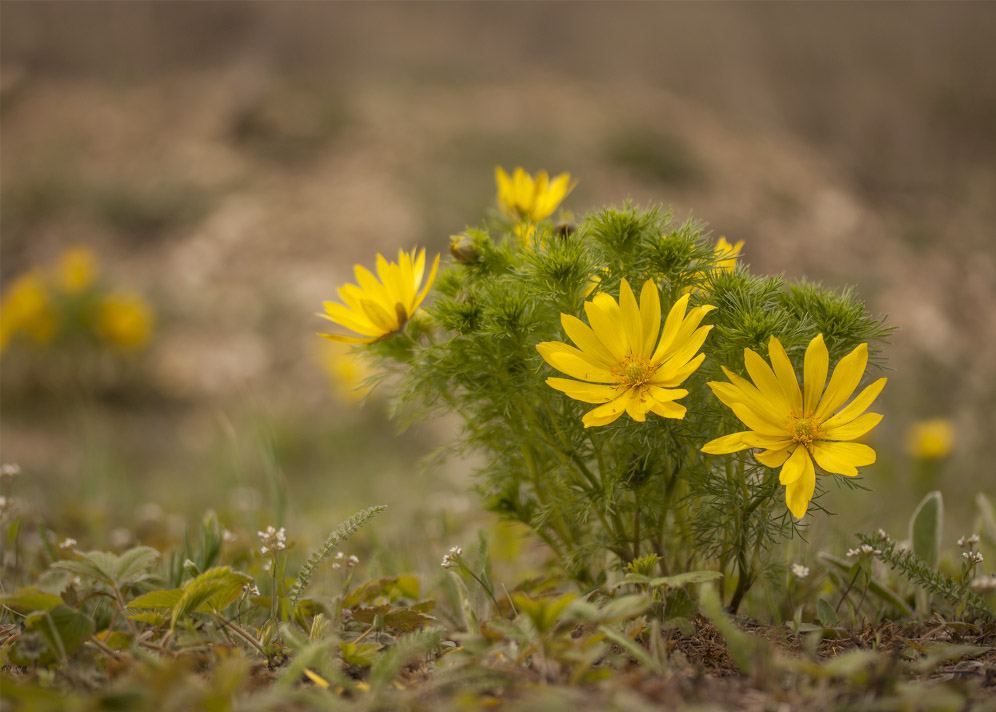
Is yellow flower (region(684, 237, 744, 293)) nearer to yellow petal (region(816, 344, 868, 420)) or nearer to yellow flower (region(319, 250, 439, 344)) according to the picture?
yellow petal (region(816, 344, 868, 420))

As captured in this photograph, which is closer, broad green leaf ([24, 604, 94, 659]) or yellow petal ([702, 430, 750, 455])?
yellow petal ([702, 430, 750, 455])

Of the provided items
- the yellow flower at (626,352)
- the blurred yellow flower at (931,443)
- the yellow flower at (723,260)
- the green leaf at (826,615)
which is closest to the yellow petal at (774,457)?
the yellow flower at (626,352)

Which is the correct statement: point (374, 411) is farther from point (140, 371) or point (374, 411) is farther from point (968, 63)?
point (968, 63)

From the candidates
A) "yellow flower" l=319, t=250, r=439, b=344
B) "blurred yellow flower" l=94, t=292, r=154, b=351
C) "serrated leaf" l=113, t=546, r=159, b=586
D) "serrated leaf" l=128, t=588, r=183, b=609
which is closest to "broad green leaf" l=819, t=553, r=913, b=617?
"yellow flower" l=319, t=250, r=439, b=344

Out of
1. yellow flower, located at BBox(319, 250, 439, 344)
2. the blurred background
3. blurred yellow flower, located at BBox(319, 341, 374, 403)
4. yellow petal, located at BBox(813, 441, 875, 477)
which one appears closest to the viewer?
yellow petal, located at BBox(813, 441, 875, 477)

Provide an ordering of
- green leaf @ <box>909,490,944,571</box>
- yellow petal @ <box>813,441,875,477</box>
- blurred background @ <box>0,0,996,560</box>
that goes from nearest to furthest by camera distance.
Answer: yellow petal @ <box>813,441,875,477</box> → green leaf @ <box>909,490,944,571</box> → blurred background @ <box>0,0,996,560</box>

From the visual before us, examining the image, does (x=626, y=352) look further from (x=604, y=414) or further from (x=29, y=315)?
(x=29, y=315)

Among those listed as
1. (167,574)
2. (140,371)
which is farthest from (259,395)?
(167,574)
